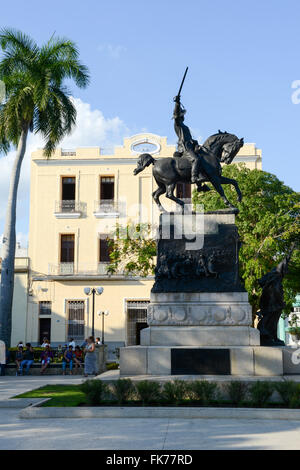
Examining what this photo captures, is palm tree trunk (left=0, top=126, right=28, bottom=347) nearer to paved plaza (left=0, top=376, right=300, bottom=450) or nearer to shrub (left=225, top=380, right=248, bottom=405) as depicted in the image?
paved plaza (left=0, top=376, right=300, bottom=450)

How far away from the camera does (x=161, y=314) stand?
12305 millimetres

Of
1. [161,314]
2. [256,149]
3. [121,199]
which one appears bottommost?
[161,314]

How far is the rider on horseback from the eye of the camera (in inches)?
527

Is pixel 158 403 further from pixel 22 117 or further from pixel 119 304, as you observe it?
pixel 119 304

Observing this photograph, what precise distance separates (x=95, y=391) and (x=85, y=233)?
90.0 feet

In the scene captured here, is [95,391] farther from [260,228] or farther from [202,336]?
[260,228]

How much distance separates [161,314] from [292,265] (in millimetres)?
12389

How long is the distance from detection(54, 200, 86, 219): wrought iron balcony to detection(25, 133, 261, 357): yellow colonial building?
0.07 metres

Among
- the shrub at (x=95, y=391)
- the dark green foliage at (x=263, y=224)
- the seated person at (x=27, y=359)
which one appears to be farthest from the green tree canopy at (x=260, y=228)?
the shrub at (x=95, y=391)

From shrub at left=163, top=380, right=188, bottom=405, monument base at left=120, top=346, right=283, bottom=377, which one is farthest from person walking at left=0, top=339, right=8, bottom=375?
shrub at left=163, top=380, right=188, bottom=405

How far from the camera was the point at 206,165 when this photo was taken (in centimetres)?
1359

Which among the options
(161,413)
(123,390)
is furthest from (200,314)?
(161,413)

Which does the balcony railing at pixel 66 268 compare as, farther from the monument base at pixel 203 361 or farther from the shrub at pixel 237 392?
the shrub at pixel 237 392
